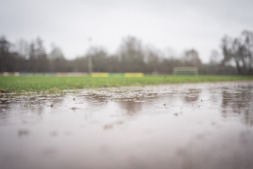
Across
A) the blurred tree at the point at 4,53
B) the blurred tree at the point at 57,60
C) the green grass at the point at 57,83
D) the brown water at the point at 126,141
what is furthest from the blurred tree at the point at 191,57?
the brown water at the point at 126,141

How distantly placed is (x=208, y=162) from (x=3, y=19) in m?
55.5

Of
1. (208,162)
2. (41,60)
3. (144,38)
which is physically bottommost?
(208,162)

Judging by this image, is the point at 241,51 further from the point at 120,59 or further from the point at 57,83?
the point at 57,83

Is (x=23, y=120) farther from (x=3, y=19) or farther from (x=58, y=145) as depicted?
(x=3, y=19)

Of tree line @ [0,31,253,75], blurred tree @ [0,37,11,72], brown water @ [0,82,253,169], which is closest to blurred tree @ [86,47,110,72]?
tree line @ [0,31,253,75]

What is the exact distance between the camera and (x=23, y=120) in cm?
451

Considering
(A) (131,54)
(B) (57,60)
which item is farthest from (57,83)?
(B) (57,60)

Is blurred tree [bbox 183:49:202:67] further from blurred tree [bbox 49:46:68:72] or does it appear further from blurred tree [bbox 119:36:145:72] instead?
blurred tree [bbox 49:46:68:72]

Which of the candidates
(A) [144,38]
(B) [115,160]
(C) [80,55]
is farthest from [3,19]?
(B) [115,160]

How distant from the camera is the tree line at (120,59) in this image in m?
57.2

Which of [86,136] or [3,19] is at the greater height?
[3,19]

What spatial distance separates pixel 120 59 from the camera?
6850cm

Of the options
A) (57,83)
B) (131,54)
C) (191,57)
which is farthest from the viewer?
(191,57)

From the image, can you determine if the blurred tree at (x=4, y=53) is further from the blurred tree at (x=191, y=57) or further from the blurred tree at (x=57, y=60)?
the blurred tree at (x=191, y=57)
